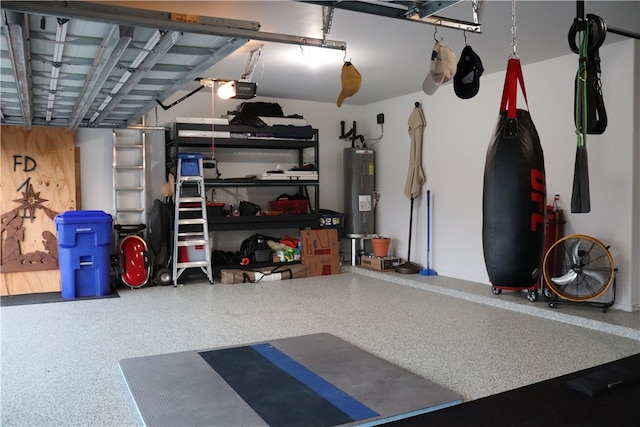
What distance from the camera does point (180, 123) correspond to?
6.98 meters

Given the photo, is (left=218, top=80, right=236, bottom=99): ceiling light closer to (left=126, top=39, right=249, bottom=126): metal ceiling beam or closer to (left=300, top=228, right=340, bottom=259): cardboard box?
(left=126, top=39, right=249, bottom=126): metal ceiling beam

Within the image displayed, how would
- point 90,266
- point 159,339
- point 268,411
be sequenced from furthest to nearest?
point 90,266 → point 159,339 → point 268,411

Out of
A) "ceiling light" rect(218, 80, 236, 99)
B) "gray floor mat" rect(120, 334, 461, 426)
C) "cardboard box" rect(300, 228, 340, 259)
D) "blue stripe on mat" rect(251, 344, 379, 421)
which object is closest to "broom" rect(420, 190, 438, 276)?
"cardboard box" rect(300, 228, 340, 259)

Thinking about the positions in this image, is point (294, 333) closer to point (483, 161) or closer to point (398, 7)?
point (398, 7)

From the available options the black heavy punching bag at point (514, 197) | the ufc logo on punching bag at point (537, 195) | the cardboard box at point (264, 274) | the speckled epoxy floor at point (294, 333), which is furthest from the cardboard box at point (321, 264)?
the ufc logo on punching bag at point (537, 195)


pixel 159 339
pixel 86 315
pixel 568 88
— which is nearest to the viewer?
pixel 159 339

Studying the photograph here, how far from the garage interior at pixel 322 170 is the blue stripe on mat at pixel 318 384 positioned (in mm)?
569

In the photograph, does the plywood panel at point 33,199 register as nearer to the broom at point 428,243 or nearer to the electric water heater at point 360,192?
the electric water heater at point 360,192

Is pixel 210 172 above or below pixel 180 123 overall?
below

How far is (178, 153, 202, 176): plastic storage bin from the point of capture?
6902 mm

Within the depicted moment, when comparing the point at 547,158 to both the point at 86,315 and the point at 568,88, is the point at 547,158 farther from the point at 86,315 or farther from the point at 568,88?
the point at 86,315

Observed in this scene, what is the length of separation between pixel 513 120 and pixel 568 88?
12.3 feet

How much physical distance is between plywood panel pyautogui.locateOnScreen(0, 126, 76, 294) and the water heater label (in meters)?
4.24

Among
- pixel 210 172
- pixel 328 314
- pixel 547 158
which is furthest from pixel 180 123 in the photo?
pixel 547 158
